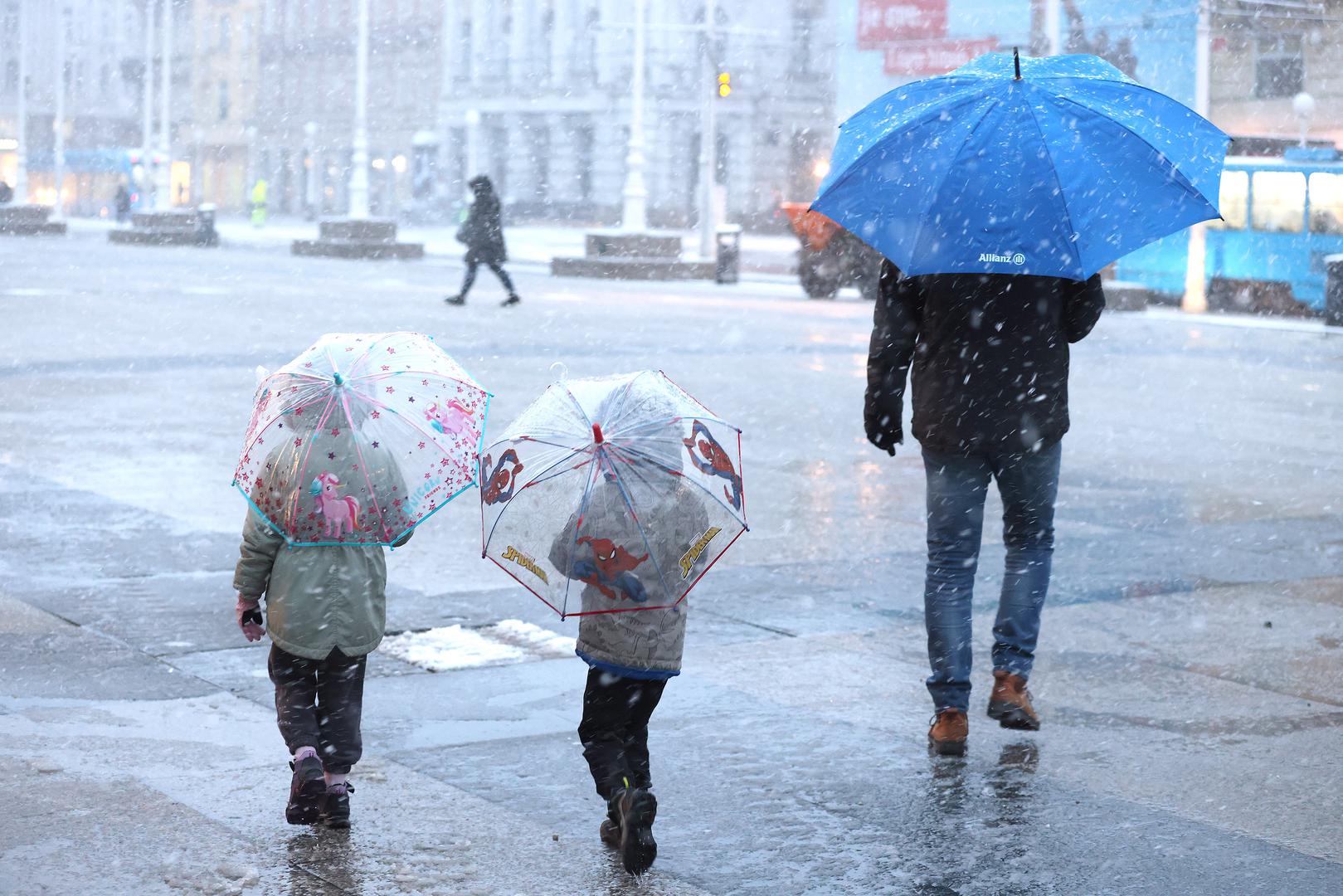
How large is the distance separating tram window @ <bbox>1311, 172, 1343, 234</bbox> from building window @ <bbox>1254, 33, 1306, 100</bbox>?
11.0 m

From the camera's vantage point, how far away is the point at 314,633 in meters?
4.42

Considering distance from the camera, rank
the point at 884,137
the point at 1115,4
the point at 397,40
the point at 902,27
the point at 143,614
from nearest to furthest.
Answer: the point at 884,137 → the point at 143,614 → the point at 1115,4 → the point at 902,27 → the point at 397,40

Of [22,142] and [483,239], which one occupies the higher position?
[22,142]

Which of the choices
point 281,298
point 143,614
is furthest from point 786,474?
point 281,298

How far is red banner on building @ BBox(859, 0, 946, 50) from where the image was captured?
4981cm

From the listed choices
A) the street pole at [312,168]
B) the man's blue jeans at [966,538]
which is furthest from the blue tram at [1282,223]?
the street pole at [312,168]

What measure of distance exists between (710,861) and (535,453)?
108cm

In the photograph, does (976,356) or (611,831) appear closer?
(611,831)

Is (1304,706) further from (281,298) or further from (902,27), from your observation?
(902,27)

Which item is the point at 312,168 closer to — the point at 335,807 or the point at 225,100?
the point at 225,100

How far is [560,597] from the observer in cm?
425

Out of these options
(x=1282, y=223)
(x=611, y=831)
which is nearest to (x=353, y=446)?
(x=611, y=831)

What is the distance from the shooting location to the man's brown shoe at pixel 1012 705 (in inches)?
218

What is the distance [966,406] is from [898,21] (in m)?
47.6
